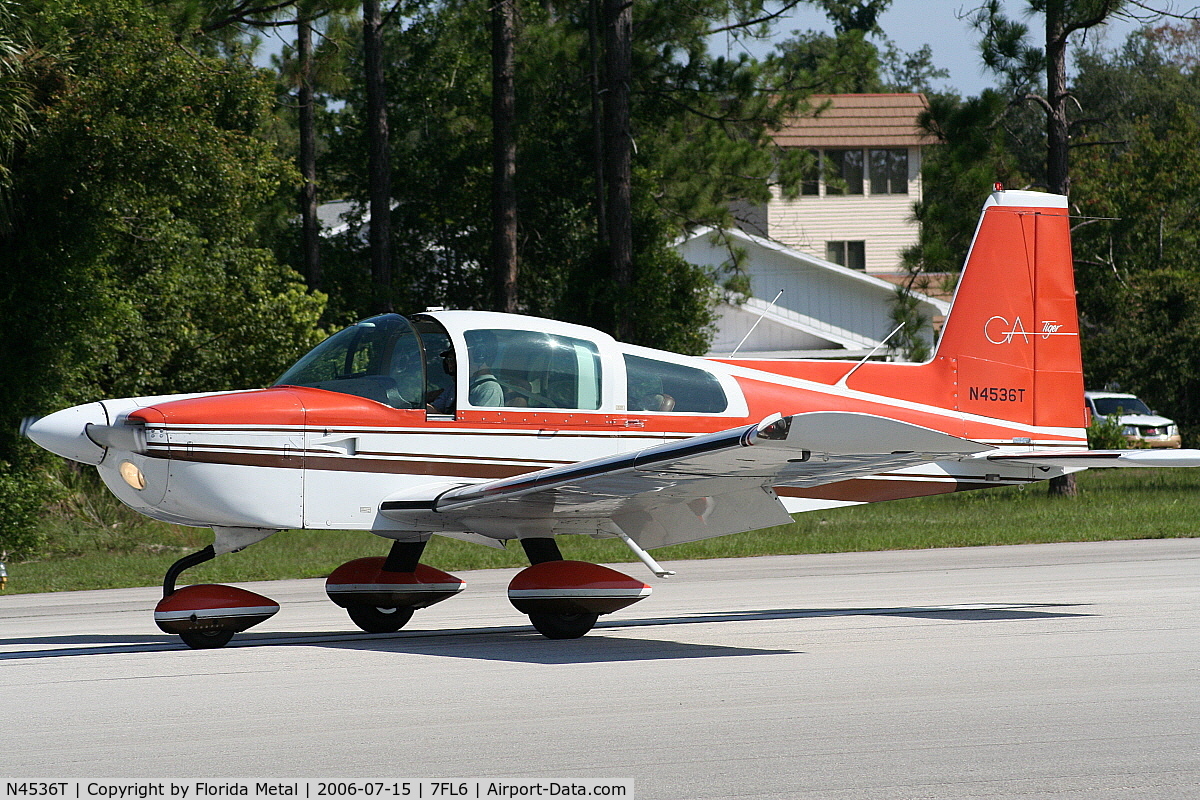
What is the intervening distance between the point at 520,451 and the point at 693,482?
1445 mm

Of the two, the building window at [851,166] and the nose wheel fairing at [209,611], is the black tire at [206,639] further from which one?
the building window at [851,166]

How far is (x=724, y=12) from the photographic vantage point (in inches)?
922

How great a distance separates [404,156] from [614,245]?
1350cm

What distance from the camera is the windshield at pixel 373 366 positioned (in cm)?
832

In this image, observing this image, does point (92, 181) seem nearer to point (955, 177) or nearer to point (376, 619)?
point (376, 619)

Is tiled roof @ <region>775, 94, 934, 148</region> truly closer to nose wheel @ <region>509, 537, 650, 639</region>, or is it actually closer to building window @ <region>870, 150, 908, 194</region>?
building window @ <region>870, 150, 908, 194</region>

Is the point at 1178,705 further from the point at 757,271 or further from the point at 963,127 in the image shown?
the point at 757,271

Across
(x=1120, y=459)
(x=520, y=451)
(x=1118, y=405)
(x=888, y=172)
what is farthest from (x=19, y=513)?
(x=888, y=172)

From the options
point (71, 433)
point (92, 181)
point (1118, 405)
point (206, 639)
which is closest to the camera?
point (71, 433)

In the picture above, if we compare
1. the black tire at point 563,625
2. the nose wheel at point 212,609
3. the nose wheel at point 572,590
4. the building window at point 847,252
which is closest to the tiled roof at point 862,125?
the building window at point 847,252

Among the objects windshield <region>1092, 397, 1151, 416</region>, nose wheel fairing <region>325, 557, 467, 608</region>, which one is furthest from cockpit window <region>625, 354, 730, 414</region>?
windshield <region>1092, 397, 1151, 416</region>

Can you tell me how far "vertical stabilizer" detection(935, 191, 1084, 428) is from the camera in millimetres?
10016

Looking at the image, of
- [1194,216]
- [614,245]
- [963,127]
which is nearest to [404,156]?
[614,245]

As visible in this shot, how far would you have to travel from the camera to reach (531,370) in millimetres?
8602
